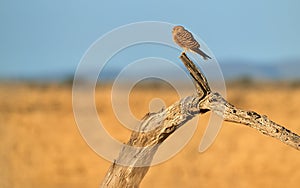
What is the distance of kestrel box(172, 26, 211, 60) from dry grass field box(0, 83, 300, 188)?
27.4ft

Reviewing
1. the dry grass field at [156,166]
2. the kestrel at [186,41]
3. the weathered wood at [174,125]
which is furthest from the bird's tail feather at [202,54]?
the dry grass field at [156,166]

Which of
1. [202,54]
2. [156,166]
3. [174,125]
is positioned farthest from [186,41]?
[156,166]

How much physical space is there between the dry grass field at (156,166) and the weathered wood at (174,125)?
7734mm

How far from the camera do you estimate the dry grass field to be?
1789 centimetres

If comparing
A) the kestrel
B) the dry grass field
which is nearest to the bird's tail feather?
the kestrel

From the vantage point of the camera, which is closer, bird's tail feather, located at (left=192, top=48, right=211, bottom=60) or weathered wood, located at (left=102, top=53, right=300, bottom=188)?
weathered wood, located at (left=102, top=53, right=300, bottom=188)

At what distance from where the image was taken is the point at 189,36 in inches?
321

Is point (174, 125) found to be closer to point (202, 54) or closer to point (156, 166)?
point (202, 54)

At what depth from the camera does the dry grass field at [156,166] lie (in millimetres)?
17891

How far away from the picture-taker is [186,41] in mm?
8094

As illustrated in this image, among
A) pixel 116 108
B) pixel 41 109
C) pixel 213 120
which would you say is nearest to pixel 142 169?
pixel 213 120

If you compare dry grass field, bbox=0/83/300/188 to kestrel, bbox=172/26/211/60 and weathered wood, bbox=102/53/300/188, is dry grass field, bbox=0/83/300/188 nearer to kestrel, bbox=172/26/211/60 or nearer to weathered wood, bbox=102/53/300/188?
weathered wood, bbox=102/53/300/188

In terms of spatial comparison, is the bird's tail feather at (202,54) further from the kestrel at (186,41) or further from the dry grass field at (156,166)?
the dry grass field at (156,166)

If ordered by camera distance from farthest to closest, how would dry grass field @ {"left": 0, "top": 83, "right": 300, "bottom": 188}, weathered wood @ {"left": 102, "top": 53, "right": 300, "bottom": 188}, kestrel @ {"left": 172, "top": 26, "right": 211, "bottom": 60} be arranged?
1. dry grass field @ {"left": 0, "top": 83, "right": 300, "bottom": 188}
2. kestrel @ {"left": 172, "top": 26, "right": 211, "bottom": 60}
3. weathered wood @ {"left": 102, "top": 53, "right": 300, "bottom": 188}
